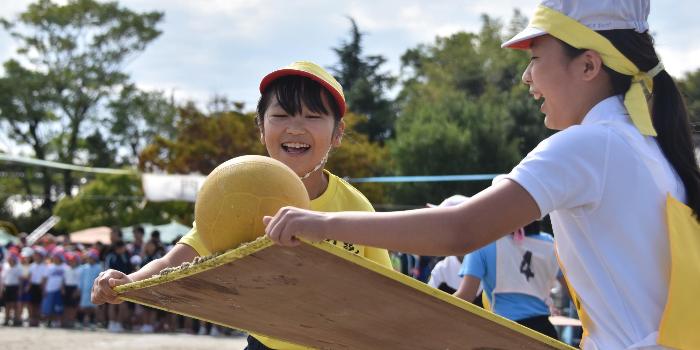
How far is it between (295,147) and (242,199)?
1240 mm

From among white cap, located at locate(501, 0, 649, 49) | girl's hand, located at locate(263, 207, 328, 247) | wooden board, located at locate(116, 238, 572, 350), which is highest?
white cap, located at locate(501, 0, 649, 49)

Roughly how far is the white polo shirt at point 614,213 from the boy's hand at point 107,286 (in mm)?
1494

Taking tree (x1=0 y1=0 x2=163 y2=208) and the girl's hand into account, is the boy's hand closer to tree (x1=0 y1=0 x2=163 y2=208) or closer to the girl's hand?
the girl's hand

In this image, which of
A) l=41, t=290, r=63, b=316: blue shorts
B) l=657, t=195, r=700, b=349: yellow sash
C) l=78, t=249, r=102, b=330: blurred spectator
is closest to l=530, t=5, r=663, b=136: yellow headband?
l=657, t=195, r=700, b=349: yellow sash

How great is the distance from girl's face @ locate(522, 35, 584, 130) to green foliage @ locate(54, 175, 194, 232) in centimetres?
3337

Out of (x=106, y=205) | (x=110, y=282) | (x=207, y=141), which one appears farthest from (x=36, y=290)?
(x=106, y=205)

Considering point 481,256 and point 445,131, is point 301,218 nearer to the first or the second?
point 481,256

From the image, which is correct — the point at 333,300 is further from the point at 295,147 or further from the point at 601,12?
the point at 295,147

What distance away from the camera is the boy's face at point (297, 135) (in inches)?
133

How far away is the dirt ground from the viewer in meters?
12.9

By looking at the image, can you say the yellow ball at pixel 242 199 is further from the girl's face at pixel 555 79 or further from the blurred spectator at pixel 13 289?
the blurred spectator at pixel 13 289

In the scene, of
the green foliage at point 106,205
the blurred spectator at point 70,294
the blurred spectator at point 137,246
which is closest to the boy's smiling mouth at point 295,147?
the blurred spectator at point 137,246

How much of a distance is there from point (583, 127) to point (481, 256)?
4222 mm

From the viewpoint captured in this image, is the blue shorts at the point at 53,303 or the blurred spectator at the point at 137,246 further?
the blue shorts at the point at 53,303
